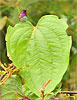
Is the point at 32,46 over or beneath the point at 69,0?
over

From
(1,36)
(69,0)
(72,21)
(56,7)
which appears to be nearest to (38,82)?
(1,36)

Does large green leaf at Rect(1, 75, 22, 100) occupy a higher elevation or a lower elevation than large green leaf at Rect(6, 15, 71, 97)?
lower

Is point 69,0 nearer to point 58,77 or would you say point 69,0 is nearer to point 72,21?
point 72,21

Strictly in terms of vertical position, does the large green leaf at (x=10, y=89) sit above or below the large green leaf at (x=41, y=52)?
below
